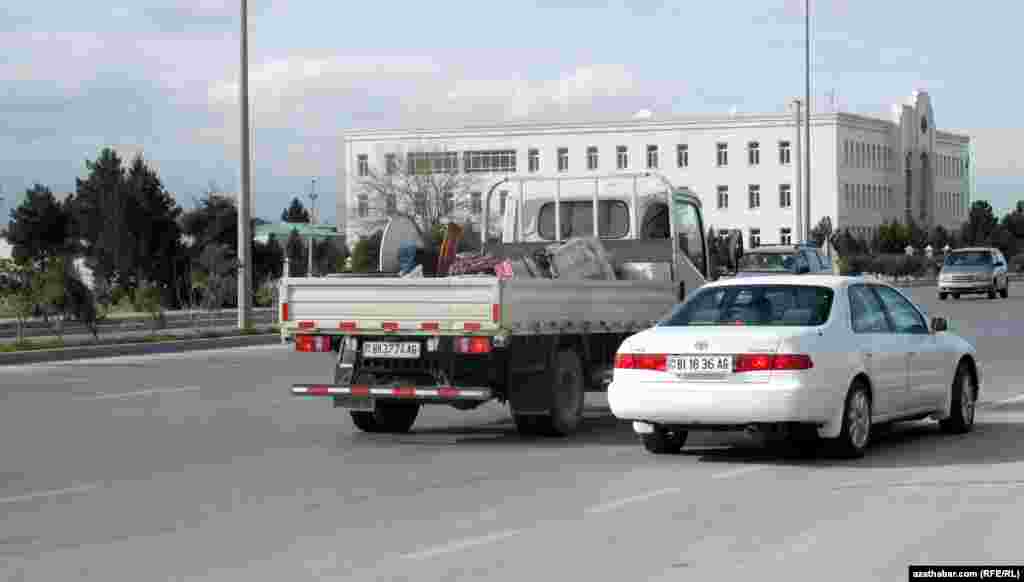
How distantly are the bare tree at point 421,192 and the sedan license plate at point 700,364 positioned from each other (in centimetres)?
7768

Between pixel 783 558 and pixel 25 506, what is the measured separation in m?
5.04

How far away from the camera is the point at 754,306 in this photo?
14109 mm

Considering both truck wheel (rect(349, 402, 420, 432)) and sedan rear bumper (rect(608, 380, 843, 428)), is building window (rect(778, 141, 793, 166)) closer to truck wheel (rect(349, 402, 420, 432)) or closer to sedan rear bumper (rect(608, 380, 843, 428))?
truck wheel (rect(349, 402, 420, 432))

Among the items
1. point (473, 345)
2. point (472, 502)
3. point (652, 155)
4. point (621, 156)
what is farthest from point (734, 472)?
point (621, 156)

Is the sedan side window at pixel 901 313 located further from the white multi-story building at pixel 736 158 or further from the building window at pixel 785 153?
the building window at pixel 785 153

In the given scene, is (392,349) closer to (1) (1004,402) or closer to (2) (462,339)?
(2) (462,339)

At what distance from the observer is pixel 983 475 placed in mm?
12516

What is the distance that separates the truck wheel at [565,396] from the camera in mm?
15773

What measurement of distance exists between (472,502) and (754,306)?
3645 mm

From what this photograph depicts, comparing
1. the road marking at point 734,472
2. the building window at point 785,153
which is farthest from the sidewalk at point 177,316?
the building window at point 785,153

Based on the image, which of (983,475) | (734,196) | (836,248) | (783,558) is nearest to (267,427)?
(983,475)

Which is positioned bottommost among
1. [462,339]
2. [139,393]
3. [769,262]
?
[139,393]

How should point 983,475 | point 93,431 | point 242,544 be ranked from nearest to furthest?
point 242,544 → point 983,475 → point 93,431

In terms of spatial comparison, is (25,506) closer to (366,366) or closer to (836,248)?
(366,366)
